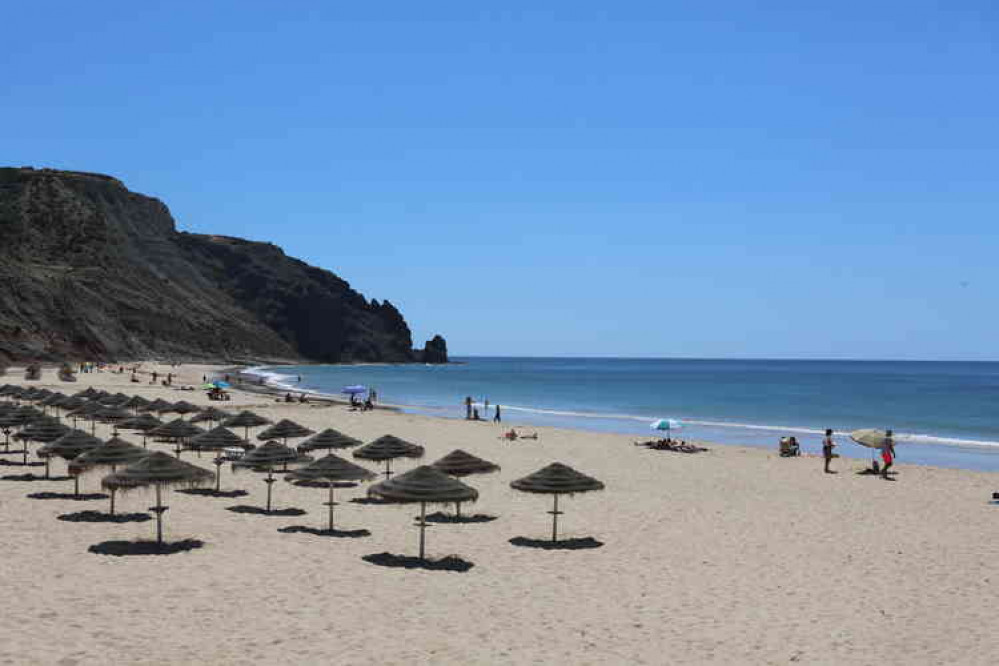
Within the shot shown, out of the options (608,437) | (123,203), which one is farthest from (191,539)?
(123,203)

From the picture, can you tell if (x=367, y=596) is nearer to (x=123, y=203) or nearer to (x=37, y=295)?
(x=37, y=295)

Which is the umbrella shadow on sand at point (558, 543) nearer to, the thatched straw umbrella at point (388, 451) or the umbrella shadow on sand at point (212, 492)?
the thatched straw umbrella at point (388, 451)

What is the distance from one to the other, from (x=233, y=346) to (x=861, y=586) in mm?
141672

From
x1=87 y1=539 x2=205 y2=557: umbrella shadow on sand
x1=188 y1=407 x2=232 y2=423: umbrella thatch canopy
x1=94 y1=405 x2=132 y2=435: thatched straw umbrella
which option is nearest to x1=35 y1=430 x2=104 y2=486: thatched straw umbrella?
x1=87 y1=539 x2=205 y2=557: umbrella shadow on sand

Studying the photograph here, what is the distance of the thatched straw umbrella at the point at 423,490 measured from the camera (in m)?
13.0

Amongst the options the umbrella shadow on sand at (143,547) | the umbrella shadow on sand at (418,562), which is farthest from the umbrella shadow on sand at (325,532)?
the umbrella shadow on sand at (143,547)

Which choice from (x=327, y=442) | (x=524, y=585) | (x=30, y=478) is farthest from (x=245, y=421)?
(x=524, y=585)

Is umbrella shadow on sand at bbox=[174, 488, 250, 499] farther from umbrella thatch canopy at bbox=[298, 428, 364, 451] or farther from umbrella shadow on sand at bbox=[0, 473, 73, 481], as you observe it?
umbrella shadow on sand at bbox=[0, 473, 73, 481]

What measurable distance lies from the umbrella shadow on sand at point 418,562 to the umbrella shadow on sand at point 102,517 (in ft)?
17.8

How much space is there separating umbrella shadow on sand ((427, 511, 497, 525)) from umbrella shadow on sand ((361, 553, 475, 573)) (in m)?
3.16

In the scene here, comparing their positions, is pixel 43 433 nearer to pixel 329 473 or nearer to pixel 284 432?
pixel 284 432

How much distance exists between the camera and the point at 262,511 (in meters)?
18.1

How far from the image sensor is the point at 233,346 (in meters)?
145

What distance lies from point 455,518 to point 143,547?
6.39m
